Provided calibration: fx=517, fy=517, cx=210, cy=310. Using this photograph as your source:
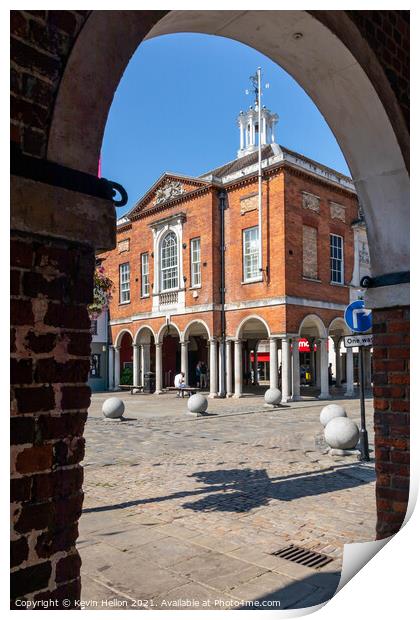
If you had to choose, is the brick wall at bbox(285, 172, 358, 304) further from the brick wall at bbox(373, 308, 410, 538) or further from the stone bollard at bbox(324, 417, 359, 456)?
the brick wall at bbox(373, 308, 410, 538)

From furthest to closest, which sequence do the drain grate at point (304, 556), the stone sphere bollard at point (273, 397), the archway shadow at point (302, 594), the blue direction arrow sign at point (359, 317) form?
the stone sphere bollard at point (273, 397)
the blue direction arrow sign at point (359, 317)
the drain grate at point (304, 556)
the archway shadow at point (302, 594)

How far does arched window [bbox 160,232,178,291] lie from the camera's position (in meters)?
26.6

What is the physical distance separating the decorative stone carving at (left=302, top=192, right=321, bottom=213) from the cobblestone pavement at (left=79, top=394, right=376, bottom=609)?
44.8 feet

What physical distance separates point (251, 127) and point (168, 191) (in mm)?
24117

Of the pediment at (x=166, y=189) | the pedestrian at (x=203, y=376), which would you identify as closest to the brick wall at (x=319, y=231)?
the pediment at (x=166, y=189)

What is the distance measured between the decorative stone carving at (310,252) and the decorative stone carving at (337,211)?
5.26 feet

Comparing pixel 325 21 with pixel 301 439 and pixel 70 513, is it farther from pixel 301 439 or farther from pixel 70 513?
pixel 301 439

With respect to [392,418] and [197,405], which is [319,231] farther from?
[392,418]

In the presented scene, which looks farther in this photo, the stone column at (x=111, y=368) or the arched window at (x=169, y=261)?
the stone column at (x=111, y=368)

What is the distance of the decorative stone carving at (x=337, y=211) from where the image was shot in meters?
24.0

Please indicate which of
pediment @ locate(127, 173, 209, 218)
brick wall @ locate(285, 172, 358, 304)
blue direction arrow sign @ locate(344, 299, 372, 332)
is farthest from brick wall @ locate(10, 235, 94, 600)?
pediment @ locate(127, 173, 209, 218)

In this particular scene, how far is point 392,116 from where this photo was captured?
3.52 meters

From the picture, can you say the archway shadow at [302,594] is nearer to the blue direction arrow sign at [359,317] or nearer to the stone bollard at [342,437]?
the blue direction arrow sign at [359,317]
